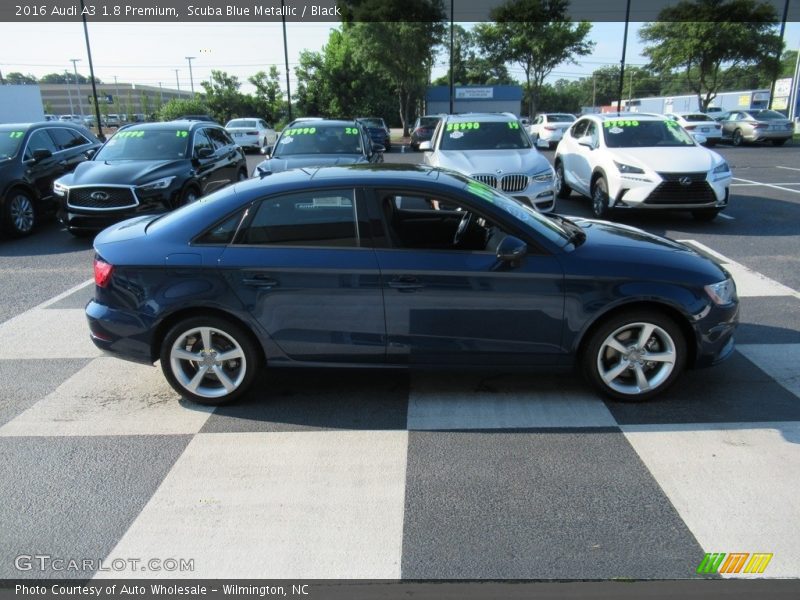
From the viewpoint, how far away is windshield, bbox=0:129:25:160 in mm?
10211

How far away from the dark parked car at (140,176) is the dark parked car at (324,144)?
1056mm

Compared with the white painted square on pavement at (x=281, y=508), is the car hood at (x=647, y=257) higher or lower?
higher

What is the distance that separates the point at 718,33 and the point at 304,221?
135ft

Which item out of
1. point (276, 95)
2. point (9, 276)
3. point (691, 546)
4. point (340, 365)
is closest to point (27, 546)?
point (340, 365)

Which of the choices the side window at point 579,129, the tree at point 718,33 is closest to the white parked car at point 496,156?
the side window at point 579,129

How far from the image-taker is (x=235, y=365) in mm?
4207

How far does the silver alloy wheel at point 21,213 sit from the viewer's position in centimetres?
991

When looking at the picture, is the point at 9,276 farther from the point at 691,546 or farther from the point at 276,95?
the point at 276,95

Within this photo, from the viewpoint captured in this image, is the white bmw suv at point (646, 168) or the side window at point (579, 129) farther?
the side window at point (579, 129)

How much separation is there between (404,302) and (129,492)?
1.90 metres

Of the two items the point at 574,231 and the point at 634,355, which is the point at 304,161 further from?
the point at 634,355

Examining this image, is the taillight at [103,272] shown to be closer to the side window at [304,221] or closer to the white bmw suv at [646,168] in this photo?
the side window at [304,221]

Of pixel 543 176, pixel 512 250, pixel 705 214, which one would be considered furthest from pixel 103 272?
pixel 705 214

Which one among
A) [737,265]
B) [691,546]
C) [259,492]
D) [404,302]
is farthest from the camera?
[737,265]
